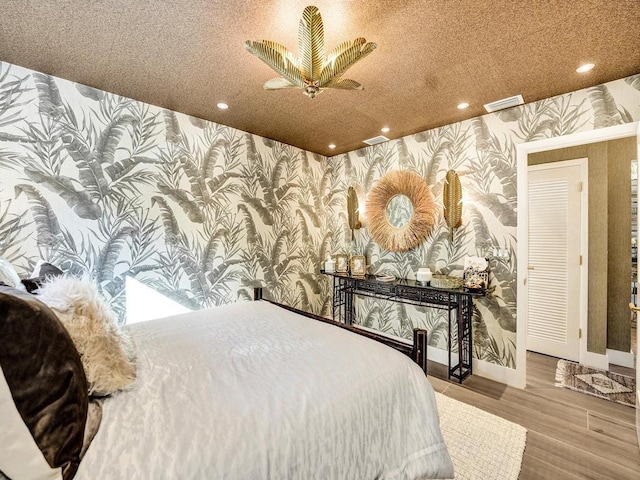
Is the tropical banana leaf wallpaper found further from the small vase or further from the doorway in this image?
the doorway

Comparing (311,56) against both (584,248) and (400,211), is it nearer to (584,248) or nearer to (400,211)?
(400,211)

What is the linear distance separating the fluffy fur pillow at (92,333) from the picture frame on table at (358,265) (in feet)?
9.26

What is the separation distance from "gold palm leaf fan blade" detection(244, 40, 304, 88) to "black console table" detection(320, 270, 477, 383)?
2.22 meters

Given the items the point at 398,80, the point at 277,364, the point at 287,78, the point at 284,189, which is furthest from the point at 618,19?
the point at 284,189

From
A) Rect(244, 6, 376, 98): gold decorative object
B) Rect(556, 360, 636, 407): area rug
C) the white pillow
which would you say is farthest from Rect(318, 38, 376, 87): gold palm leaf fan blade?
Rect(556, 360, 636, 407): area rug

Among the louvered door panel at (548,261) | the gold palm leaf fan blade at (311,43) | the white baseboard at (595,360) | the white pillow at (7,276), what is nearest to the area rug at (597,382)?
the white baseboard at (595,360)

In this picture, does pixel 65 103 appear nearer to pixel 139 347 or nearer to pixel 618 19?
pixel 139 347

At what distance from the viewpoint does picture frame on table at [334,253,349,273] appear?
384 centimetres

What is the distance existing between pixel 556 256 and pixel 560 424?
1941mm

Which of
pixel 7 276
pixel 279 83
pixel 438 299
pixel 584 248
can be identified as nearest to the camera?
pixel 7 276

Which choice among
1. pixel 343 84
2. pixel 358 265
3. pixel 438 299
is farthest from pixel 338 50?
pixel 358 265

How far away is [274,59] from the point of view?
1.52 m

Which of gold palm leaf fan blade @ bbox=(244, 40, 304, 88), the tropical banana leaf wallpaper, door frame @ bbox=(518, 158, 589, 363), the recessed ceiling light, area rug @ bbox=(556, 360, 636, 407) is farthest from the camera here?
door frame @ bbox=(518, 158, 589, 363)

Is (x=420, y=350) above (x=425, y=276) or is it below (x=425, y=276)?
below
